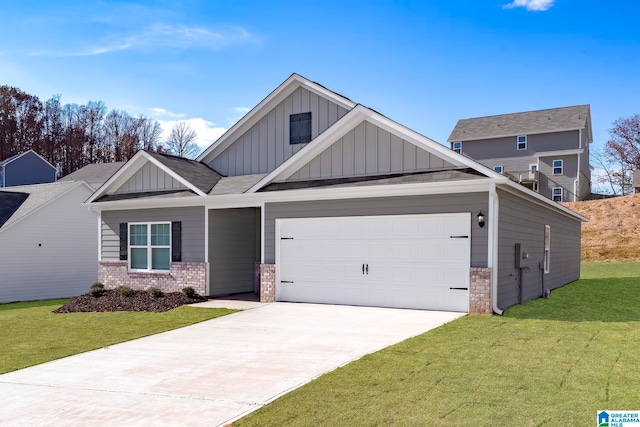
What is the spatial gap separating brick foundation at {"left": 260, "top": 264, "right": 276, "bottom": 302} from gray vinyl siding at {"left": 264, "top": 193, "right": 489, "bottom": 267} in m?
0.20

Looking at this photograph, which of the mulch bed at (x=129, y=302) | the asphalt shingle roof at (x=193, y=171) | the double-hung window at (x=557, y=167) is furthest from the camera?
the double-hung window at (x=557, y=167)

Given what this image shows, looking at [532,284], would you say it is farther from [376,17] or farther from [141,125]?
[141,125]

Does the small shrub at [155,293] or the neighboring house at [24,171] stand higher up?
the neighboring house at [24,171]

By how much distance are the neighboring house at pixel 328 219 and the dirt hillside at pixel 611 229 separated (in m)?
17.4

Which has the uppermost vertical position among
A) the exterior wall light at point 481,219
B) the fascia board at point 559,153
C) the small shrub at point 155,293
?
the fascia board at point 559,153

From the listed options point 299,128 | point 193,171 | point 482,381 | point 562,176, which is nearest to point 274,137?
point 299,128

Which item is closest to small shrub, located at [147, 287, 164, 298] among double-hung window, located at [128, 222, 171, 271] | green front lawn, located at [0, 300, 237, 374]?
double-hung window, located at [128, 222, 171, 271]

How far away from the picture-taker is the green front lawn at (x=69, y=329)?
29.4 feet

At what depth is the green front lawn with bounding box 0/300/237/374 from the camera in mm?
8969

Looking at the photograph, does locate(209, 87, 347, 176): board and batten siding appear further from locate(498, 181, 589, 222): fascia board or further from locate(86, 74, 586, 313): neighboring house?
locate(498, 181, 589, 222): fascia board

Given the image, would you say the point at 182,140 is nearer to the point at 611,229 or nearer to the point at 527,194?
the point at 611,229

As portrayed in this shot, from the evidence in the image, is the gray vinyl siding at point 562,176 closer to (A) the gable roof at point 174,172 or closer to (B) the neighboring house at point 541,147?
(B) the neighboring house at point 541,147

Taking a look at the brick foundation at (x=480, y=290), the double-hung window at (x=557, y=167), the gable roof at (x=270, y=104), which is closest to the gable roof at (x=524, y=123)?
the double-hung window at (x=557, y=167)

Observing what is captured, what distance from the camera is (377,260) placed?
43.0 ft
